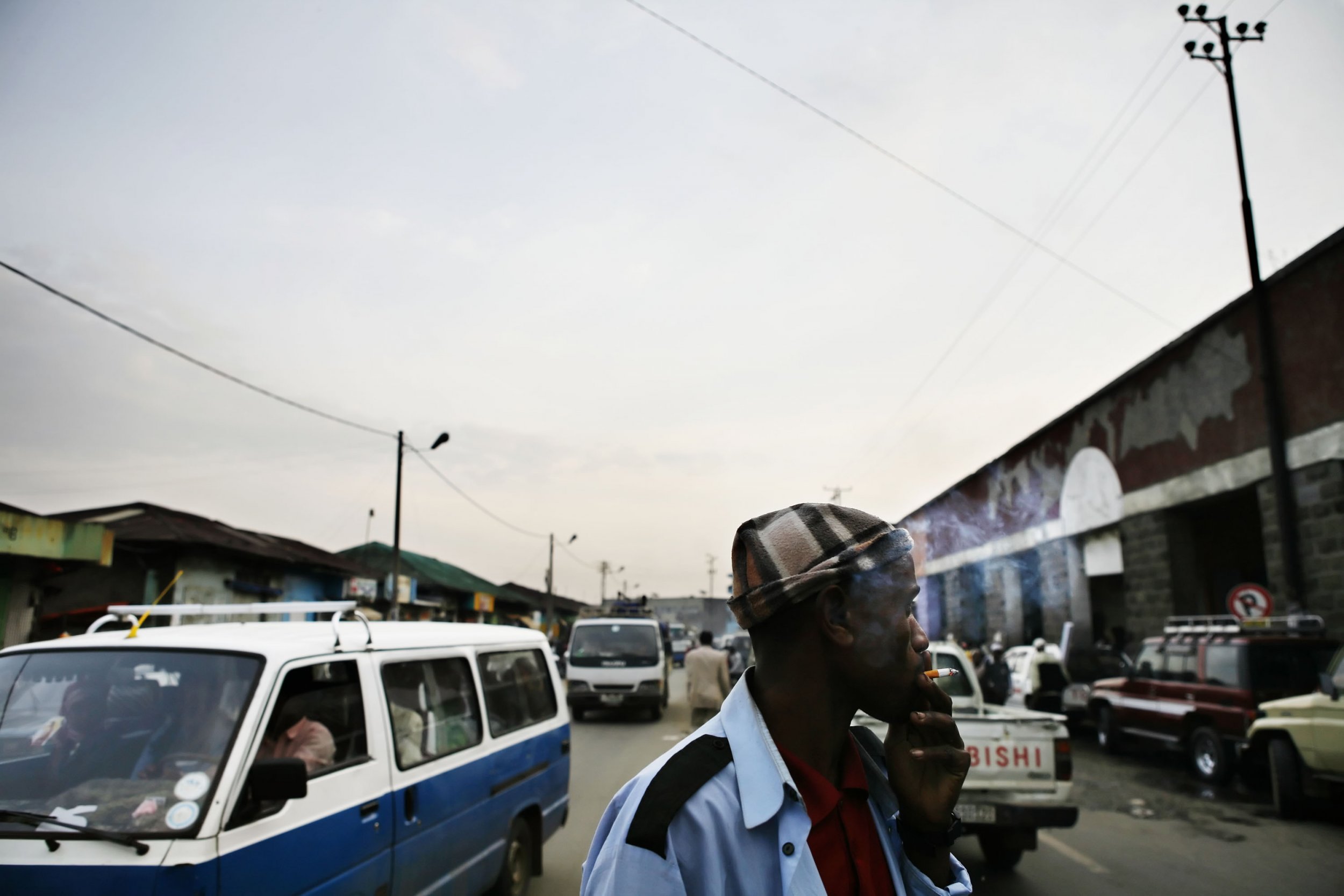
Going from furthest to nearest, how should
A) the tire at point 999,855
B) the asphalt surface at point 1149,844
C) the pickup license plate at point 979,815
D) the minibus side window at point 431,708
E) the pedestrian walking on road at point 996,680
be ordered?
1. the pedestrian walking on road at point 996,680
2. the tire at point 999,855
3. the asphalt surface at point 1149,844
4. the pickup license plate at point 979,815
5. the minibus side window at point 431,708

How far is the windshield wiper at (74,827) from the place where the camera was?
2.77 meters

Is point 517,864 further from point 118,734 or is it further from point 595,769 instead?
point 595,769

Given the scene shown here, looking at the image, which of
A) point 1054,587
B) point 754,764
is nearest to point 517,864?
point 754,764

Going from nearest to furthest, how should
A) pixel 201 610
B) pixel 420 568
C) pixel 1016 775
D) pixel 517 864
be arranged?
pixel 201 610 → pixel 517 864 → pixel 1016 775 → pixel 420 568

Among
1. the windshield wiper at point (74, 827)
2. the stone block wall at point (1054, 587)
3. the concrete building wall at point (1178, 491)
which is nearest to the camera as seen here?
the windshield wiper at point (74, 827)

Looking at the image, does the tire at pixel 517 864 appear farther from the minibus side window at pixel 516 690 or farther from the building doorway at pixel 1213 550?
the building doorway at pixel 1213 550

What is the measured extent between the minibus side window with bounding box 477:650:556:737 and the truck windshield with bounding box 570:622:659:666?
11.7 meters

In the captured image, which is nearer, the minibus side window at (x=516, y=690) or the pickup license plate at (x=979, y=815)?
the minibus side window at (x=516, y=690)

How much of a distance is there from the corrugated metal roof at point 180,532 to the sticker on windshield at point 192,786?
17.1 m

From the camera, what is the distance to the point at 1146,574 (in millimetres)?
18469

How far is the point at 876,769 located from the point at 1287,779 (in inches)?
400

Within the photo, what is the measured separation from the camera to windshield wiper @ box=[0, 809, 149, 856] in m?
2.77

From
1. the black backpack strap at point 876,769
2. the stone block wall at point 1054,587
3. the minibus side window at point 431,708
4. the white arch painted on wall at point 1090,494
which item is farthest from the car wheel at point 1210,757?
the black backpack strap at point 876,769

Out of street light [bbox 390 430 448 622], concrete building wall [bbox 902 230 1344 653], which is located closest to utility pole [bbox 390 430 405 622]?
street light [bbox 390 430 448 622]
